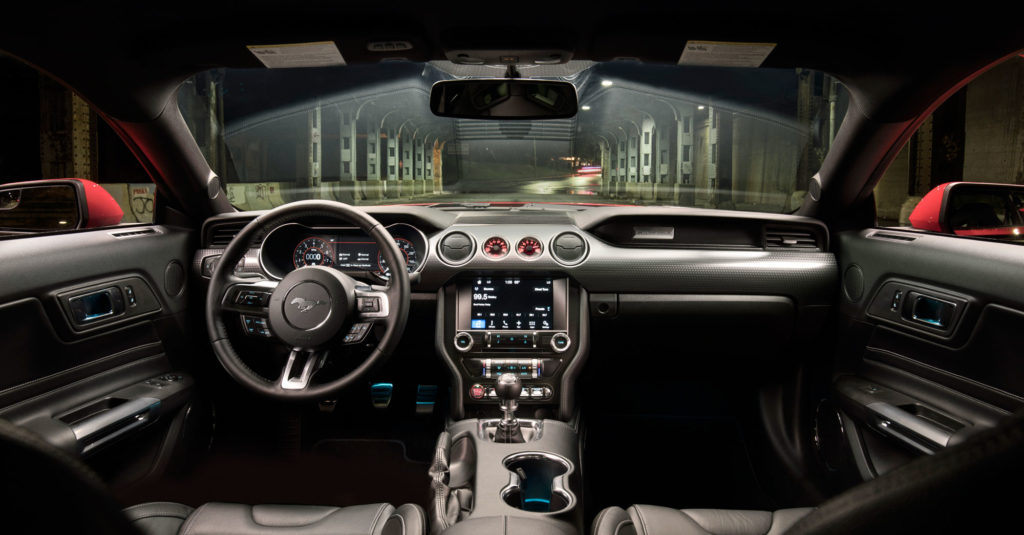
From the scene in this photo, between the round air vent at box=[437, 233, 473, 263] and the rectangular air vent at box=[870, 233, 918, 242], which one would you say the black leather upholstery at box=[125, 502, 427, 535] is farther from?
the rectangular air vent at box=[870, 233, 918, 242]

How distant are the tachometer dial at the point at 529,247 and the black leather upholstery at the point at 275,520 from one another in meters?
1.44

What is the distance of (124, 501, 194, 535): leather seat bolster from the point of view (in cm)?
194

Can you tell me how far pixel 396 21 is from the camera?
2.43 m

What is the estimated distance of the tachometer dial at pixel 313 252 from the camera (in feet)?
10.1

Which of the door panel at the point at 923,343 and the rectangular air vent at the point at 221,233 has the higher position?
the rectangular air vent at the point at 221,233

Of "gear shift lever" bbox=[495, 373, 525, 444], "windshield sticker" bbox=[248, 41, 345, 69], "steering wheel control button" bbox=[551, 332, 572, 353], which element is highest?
"windshield sticker" bbox=[248, 41, 345, 69]

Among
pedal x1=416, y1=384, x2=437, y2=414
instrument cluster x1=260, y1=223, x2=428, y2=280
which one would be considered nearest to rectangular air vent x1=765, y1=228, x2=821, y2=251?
instrument cluster x1=260, y1=223, x2=428, y2=280

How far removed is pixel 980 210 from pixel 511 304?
205 centimetres

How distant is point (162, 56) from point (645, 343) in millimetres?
2632

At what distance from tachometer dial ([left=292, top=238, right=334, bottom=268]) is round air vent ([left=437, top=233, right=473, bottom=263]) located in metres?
0.54

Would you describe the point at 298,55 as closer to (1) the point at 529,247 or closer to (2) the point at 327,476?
(1) the point at 529,247

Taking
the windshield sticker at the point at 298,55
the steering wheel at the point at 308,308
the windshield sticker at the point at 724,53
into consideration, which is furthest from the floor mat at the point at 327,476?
the windshield sticker at the point at 724,53

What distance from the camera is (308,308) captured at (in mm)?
2248

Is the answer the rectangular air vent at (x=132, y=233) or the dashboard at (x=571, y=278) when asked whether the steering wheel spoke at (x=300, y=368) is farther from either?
the rectangular air vent at (x=132, y=233)
